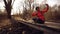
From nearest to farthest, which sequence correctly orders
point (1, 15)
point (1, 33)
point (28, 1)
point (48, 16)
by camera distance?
1. point (1, 33)
2. point (48, 16)
3. point (1, 15)
4. point (28, 1)

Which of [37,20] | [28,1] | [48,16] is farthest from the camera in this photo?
[28,1]

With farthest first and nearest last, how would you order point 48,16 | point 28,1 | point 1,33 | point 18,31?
point 28,1, point 48,16, point 1,33, point 18,31

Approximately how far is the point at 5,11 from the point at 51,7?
509cm

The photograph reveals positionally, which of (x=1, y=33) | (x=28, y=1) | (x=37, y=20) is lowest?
(x=1, y=33)

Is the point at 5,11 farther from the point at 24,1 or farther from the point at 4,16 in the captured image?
the point at 24,1

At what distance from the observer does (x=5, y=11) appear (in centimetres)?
1628

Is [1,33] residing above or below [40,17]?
below

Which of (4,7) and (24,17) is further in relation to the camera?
(24,17)

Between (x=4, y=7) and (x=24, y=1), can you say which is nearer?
(x=4, y=7)

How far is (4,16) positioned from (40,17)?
11.0 m

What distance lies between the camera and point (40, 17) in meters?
5.16

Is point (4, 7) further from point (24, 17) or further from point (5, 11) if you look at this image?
point (24, 17)

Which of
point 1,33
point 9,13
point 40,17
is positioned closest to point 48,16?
point 9,13

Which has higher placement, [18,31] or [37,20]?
[37,20]
